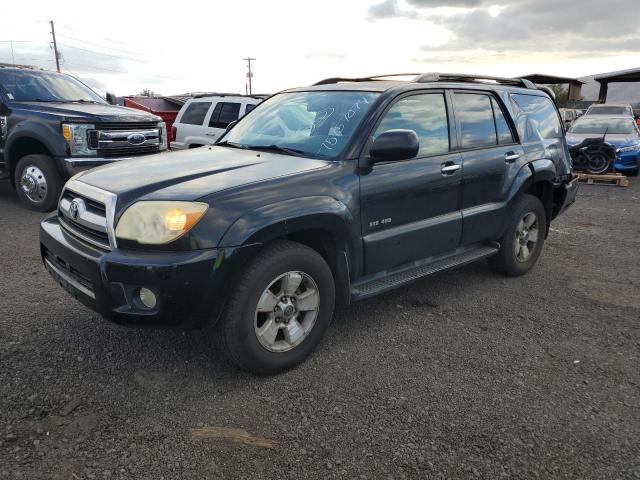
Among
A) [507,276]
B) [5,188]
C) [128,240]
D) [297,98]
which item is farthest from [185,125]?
[128,240]

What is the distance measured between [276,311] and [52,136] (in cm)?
541

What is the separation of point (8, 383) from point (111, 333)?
0.75m

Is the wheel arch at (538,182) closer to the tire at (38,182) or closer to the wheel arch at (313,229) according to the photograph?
the wheel arch at (313,229)

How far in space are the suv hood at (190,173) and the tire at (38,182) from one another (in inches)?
160

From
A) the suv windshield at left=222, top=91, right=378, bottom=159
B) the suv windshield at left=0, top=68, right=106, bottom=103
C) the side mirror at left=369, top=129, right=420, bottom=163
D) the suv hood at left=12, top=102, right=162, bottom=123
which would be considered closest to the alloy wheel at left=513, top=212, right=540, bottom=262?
the side mirror at left=369, top=129, right=420, bottom=163

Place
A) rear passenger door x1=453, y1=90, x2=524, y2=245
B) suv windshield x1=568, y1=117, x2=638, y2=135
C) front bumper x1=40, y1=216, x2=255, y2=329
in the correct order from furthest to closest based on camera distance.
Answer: suv windshield x1=568, y1=117, x2=638, y2=135 < rear passenger door x1=453, y1=90, x2=524, y2=245 < front bumper x1=40, y1=216, x2=255, y2=329

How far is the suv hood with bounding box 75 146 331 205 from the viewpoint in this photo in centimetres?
280

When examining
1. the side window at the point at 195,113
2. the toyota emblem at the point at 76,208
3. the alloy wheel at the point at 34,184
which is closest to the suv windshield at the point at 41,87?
the alloy wheel at the point at 34,184

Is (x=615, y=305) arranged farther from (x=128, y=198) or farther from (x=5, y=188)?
(x=5, y=188)

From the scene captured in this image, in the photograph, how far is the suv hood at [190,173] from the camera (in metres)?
2.80

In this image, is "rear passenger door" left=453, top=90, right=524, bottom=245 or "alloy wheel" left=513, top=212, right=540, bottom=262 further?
"alloy wheel" left=513, top=212, right=540, bottom=262

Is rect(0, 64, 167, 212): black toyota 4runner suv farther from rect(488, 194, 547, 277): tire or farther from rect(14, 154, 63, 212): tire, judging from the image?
rect(488, 194, 547, 277): tire

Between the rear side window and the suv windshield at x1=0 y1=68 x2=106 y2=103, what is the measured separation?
2.61 meters

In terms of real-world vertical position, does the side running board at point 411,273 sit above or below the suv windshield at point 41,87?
below
